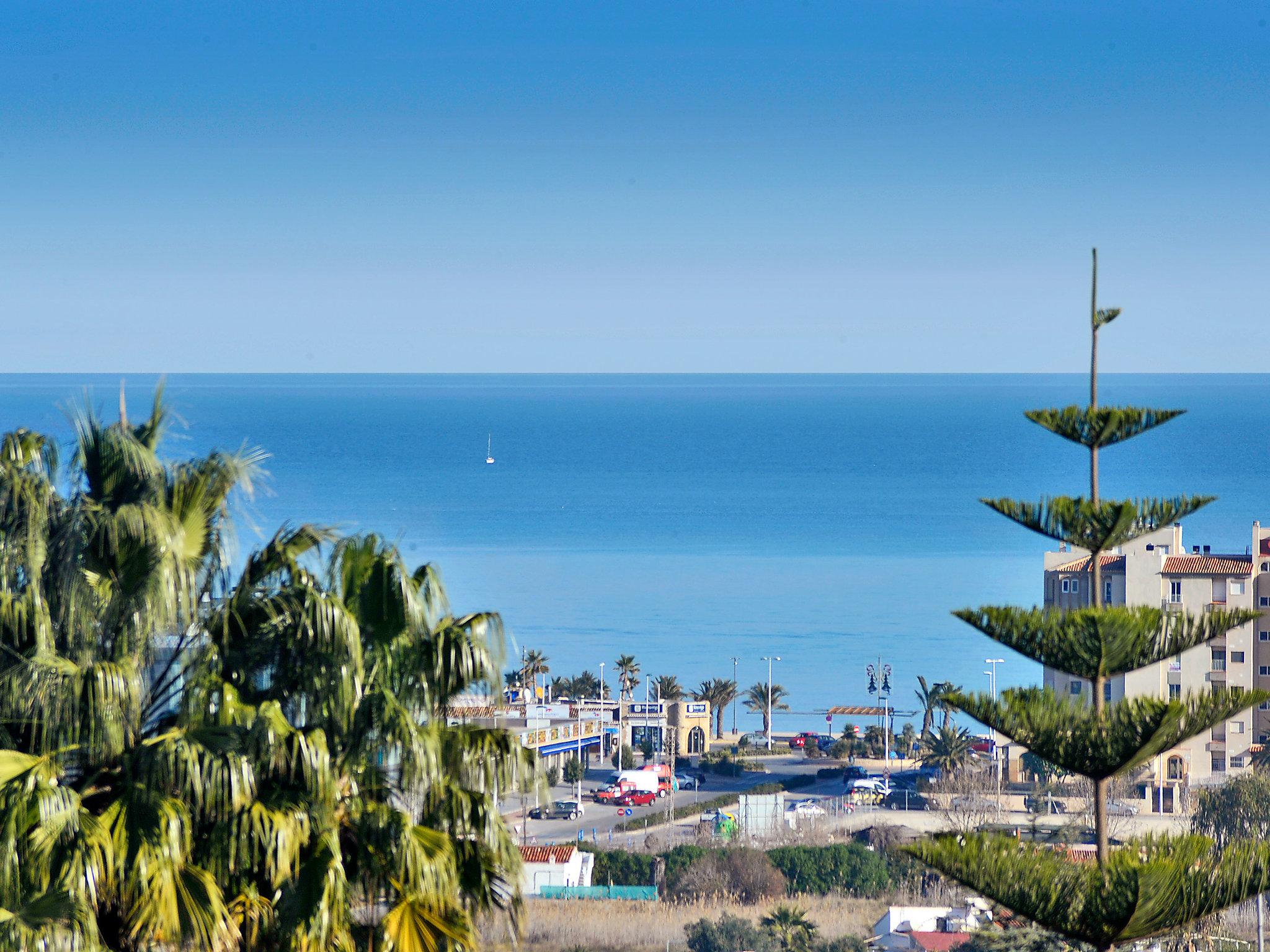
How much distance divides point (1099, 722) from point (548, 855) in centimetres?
2158

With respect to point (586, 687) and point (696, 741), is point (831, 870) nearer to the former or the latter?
point (696, 741)

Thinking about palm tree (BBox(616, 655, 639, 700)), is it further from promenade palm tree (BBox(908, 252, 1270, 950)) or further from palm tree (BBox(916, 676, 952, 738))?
promenade palm tree (BBox(908, 252, 1270, 950))

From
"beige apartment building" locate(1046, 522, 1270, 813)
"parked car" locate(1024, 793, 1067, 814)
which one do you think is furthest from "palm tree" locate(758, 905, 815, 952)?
"beige apartment building" locate(1046, 522, 1270, 813)

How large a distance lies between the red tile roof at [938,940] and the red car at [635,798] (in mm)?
19666

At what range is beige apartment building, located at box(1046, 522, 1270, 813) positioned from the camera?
4628 centimetres

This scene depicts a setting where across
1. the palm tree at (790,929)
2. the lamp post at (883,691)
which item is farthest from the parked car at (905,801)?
the palm tree at (790,929)

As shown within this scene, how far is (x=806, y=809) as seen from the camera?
1500 inches

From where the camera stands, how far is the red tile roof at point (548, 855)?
28.8m

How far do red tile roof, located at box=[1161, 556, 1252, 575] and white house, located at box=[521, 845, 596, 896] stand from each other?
24.0 metres

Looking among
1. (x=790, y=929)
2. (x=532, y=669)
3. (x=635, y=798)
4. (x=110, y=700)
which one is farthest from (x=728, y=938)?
(x=532, y=669)

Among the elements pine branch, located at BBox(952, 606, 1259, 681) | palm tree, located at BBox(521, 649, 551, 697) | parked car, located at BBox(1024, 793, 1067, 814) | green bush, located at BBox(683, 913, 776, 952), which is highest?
pine branch, located at BBox(952, 606, 1259, 681)

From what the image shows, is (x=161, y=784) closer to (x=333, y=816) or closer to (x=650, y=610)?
(x=333, y=816)

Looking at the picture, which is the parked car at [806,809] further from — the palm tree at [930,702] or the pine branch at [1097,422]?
the pine branch at [1097,422]

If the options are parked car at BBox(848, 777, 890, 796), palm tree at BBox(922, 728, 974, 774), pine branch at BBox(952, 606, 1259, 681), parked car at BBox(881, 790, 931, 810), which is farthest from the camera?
palm tree at BBox(922, 728, 974, 774)
